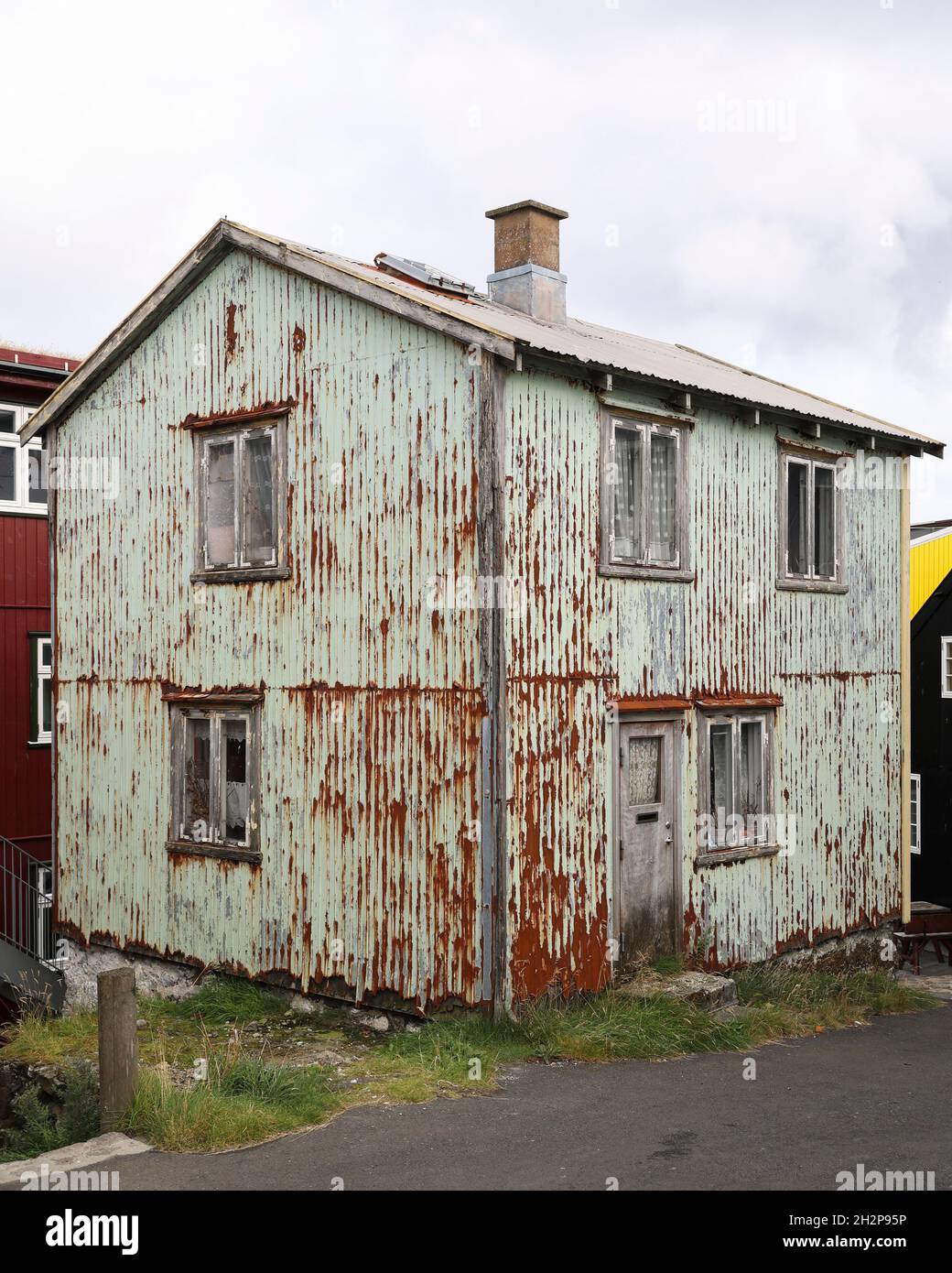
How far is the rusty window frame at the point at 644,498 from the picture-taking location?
1204 centimetres

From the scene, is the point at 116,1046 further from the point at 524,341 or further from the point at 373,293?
the point at 373,293

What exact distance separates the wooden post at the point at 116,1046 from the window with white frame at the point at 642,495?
578 cm

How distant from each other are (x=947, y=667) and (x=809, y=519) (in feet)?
42.3

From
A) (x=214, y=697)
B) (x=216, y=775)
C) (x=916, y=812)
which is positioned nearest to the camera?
(x=214, y=697)

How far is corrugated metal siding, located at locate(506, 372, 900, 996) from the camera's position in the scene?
11273mm

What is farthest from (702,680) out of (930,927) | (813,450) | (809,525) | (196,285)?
(930,927)

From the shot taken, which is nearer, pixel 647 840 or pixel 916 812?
pixel 647 840

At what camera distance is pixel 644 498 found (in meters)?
12.4

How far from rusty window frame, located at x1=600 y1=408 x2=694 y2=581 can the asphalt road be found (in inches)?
173

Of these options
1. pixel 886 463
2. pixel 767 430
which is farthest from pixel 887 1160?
pixel 886 463

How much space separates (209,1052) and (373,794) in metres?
2.68

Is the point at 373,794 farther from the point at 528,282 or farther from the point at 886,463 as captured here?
the point at 886,463
